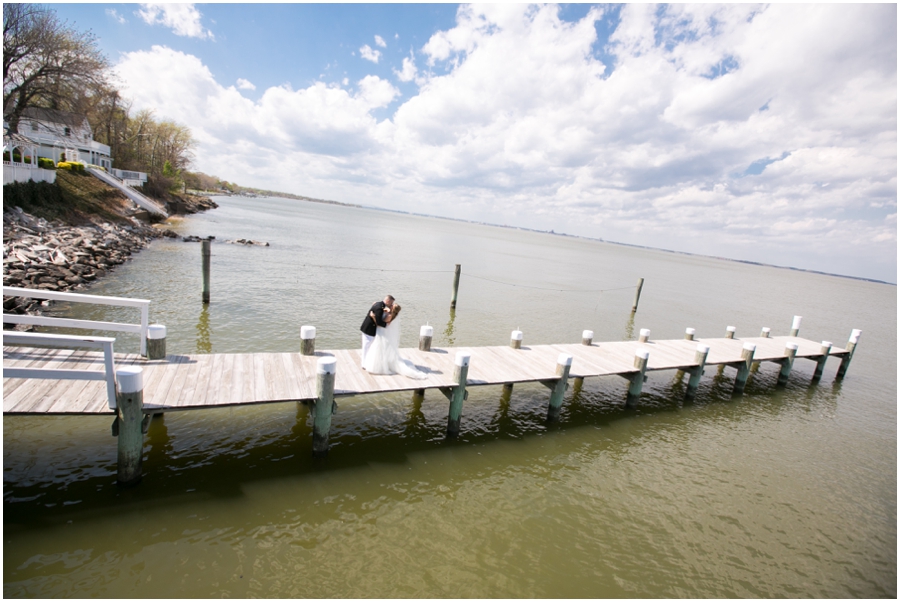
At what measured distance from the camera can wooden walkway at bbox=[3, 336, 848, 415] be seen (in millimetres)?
7309

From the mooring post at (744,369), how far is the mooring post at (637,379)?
213 inches

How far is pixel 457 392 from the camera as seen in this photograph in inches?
402

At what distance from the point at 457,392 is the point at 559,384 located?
3.04 metres

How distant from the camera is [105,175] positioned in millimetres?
42125

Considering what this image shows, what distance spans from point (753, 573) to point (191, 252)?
3615 cm

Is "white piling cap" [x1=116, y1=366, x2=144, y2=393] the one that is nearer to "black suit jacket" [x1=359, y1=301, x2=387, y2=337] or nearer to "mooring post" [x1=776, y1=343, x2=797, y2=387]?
"black suit jacket" [x1=359, y1=301, x2=387, y2=337]

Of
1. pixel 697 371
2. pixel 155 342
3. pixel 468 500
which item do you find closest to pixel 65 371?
pixel 155 342

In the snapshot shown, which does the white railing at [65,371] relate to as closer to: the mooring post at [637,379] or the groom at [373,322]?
the groom at [373,322]

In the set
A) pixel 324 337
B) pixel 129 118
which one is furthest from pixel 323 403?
pixel 129 118

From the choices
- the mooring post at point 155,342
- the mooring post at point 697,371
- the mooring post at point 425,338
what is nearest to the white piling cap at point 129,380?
the mooring post at point 155,342

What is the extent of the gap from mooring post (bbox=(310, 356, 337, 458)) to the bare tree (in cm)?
3534

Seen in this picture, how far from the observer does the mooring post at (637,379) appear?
12.9 metres

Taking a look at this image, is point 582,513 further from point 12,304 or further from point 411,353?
point 12,304

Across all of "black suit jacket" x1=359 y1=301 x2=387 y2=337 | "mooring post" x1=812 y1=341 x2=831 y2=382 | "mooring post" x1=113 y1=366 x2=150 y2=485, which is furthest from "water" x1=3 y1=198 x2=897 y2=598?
"mooring post" x1=812 y1=341 x2=831 y2=382
